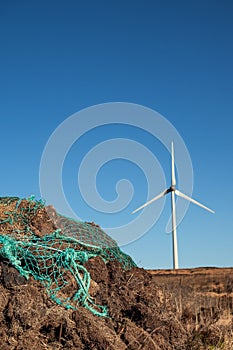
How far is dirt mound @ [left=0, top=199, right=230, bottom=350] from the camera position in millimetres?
6641

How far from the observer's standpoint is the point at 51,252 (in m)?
7.83

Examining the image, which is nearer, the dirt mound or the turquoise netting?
the dirt mound

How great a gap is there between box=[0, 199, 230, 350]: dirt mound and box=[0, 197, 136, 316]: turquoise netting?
3 centimetres

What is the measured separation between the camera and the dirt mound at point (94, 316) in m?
6.64

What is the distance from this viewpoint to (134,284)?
824 centimetres

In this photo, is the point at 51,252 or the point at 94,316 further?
the point at 51,252

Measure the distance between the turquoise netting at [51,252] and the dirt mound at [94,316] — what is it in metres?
0.03

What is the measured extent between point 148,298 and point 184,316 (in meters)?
1.54

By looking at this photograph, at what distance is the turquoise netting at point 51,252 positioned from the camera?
7.45 meters

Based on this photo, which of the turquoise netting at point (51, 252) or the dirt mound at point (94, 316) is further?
the turquoise netting at point (51, 252)

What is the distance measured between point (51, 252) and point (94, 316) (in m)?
1.16

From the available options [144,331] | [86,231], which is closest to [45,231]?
[86,231]

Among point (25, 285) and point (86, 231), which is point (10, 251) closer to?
point (25, 285)

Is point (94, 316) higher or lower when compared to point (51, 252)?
lower
